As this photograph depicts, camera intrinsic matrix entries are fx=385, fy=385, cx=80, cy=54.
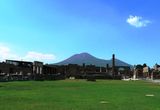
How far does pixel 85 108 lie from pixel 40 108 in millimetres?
2387

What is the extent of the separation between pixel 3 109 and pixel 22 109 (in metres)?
0.95

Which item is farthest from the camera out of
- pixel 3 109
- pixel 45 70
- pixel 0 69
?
pixel 45 70

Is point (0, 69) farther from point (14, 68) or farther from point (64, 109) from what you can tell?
point (64, 109)

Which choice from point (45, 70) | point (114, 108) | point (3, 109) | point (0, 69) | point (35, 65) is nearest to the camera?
point (3, 109)

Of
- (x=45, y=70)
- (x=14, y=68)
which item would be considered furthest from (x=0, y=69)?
(x=45, y=70)

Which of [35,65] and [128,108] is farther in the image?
[35,65]

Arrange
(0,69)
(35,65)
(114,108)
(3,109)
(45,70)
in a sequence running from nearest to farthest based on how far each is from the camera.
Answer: (3,109), (114,108), (0,69), (35,65), (45,70)

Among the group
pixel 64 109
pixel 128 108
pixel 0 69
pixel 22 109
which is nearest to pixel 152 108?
pixel 128 108

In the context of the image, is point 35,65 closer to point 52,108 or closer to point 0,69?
point 0,69

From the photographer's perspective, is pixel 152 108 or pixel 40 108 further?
pixel 152 108

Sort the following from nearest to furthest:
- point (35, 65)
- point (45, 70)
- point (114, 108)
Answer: point (114, 108) < point (35, 65) < point (45, 70)

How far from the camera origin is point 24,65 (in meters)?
180

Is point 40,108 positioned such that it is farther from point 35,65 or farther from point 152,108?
point 35,65

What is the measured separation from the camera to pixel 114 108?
20.7m
